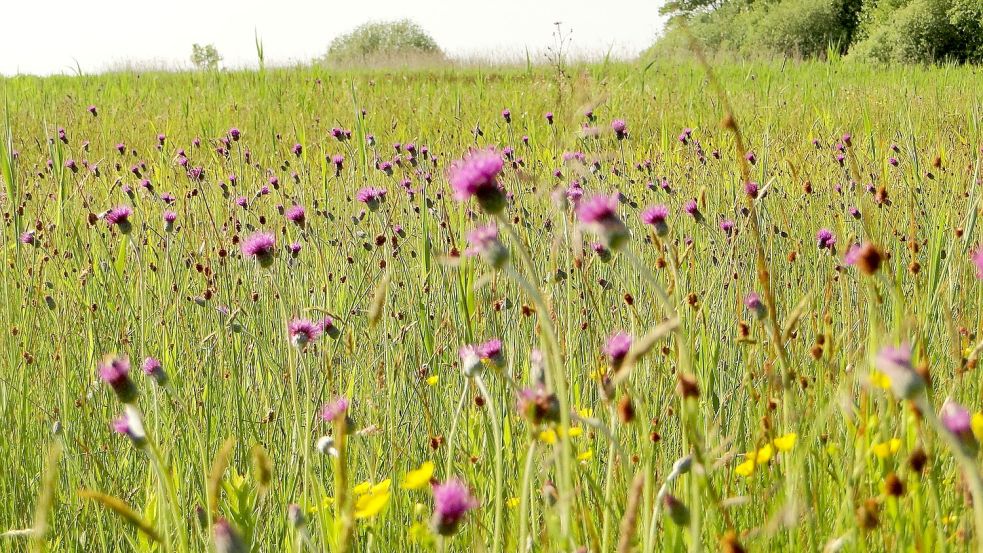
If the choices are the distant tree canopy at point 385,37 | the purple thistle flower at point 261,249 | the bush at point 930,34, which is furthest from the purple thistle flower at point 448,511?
the distant tree canopy at point 385,37

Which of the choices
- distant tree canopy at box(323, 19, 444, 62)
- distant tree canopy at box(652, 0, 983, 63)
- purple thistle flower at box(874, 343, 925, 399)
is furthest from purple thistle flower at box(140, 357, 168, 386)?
distant tree canopy at box(323, 19, 444, 62)

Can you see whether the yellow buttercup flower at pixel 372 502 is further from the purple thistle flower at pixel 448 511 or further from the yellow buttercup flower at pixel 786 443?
the yellow buttercup flower at pixel 786 443

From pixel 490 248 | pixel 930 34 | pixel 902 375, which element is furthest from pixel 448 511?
pixel 930 34

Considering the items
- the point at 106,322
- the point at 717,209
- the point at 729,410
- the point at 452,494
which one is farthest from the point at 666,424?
the point at 717,209

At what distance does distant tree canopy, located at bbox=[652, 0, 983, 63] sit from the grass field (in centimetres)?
579

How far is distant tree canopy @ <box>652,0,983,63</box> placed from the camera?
1681 centimetres

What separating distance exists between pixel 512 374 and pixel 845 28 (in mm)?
24686

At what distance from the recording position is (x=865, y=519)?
0.77 meters

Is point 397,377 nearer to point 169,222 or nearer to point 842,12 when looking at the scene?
point 169,222

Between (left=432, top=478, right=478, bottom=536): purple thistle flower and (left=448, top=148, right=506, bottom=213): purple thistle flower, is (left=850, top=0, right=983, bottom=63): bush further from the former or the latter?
(left=432, top=478, right=478, bottom=536): purple thistle flower

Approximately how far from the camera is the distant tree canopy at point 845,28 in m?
16.8

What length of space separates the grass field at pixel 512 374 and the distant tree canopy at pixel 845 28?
5.79m

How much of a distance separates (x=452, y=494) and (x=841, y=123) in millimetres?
5875

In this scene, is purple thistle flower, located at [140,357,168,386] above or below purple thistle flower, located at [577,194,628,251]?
below
